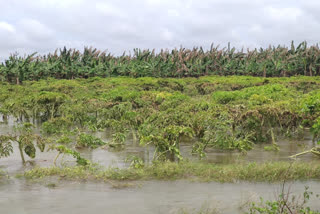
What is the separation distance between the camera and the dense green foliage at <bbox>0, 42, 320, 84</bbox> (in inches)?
1385

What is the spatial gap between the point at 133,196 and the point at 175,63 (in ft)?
105

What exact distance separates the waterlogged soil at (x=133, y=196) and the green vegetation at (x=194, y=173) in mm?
195

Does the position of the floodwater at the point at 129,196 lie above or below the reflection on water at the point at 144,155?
below

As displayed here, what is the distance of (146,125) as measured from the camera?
9.62m

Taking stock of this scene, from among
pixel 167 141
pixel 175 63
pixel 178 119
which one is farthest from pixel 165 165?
pixel 175 63

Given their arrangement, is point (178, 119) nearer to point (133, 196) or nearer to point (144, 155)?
point (144, 155)

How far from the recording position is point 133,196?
6789 mm

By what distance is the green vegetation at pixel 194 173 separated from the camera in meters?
7.55

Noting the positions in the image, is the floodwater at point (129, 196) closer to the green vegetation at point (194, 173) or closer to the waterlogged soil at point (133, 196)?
the waterlogged soil at point (133, 196)

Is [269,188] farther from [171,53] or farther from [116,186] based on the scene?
[171,53]

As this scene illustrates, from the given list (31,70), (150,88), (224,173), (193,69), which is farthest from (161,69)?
(224,173)

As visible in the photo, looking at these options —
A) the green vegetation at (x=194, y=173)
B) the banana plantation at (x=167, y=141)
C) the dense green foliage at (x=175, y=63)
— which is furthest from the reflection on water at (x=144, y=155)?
the dense green foliage at (x=175, y=63)

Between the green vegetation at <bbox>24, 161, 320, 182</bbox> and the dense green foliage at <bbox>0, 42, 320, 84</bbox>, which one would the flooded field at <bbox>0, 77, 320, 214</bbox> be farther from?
the dense green foliage at <bbox>0, 42, 320, 84</bbox>

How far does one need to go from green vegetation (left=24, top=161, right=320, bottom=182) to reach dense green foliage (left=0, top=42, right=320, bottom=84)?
26.6 metres
